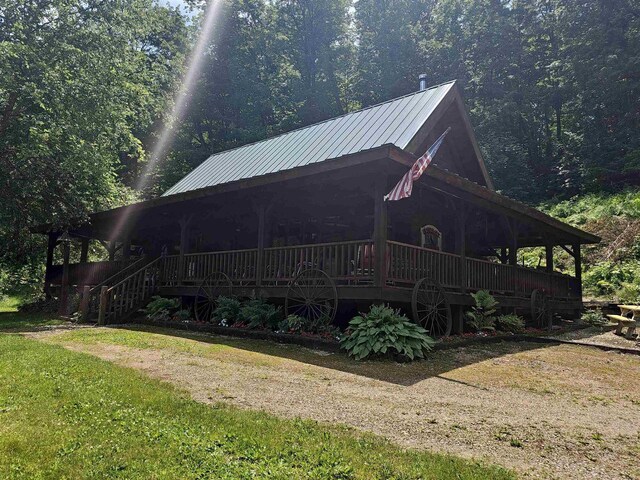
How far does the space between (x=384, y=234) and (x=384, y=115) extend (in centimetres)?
535

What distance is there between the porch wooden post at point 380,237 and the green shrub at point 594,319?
10724 millimetres

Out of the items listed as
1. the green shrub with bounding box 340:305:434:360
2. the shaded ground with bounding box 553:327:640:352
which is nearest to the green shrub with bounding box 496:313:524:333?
the shaded ground with bounding box 553:327:640:352

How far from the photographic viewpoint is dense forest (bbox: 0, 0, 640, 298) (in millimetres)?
26514

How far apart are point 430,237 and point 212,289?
6.92 metres

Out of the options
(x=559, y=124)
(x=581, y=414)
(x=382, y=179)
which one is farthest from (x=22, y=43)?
(x=559, y=124)

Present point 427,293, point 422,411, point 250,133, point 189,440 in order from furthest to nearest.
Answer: point 250,133, point 427,293, point 422,411, point 189,440

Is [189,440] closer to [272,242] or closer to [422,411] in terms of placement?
[422,411]

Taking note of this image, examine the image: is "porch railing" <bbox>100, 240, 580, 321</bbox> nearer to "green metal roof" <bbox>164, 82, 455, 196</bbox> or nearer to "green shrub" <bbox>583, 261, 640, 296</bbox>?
"green metal roof" <bbox>164, 82, 455, 196</bbox>

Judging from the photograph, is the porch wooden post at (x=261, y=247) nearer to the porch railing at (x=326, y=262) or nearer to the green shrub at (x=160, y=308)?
the porch railing at (x=326, y=262)

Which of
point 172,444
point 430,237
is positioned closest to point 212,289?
point 430,237

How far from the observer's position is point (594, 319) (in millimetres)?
16656

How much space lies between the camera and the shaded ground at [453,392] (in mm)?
4082

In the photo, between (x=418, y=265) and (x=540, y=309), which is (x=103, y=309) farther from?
(x=540, y=309)

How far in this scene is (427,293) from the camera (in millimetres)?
10578
